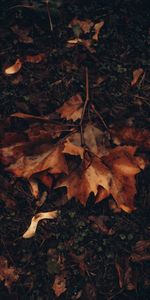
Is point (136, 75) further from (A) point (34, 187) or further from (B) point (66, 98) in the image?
(A) point (34, 187)

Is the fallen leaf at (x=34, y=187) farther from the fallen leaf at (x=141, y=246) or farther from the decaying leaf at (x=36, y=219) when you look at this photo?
the fallen leaf at (x=141, y=246)

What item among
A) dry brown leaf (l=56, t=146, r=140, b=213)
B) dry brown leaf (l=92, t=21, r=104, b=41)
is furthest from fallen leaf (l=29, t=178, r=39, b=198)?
dry brown leaf (l=92, t=21, r=104, b=41)

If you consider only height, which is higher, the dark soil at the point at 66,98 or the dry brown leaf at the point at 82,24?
the dry brown leaf at the point at 82,24

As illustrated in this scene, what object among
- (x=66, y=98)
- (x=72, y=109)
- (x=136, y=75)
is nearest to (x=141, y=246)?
(x=72, y=109)

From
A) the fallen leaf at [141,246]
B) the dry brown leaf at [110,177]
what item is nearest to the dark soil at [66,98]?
the fallen leaf at [141,246]

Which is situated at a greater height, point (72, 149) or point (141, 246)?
point (72, 149)

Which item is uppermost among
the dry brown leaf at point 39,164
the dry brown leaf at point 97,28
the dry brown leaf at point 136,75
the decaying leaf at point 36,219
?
the dry brown leaf at point 97,28
